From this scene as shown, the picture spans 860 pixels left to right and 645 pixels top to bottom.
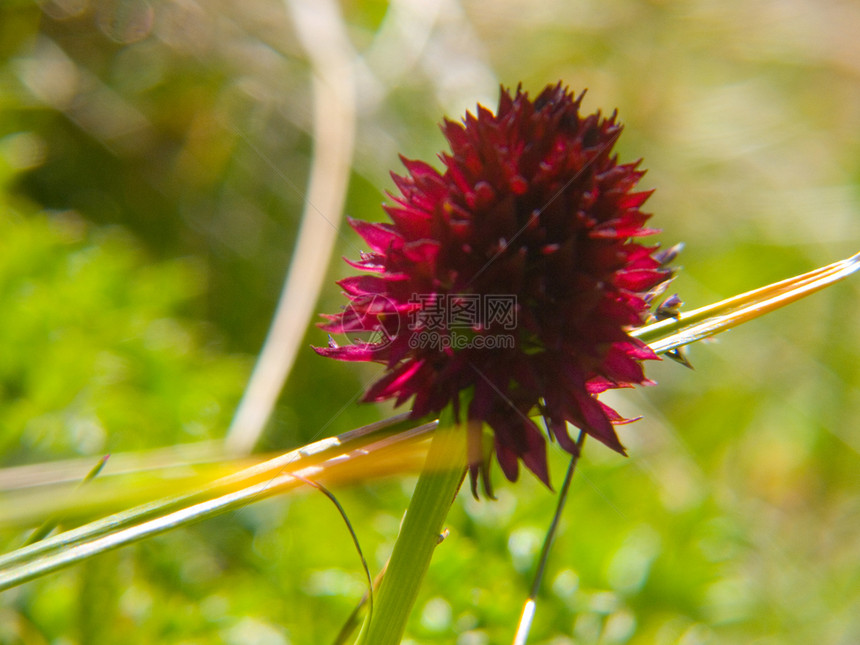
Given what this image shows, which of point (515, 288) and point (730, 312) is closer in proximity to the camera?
point (515, 288)

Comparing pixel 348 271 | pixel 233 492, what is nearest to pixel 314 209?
pixel 348 271

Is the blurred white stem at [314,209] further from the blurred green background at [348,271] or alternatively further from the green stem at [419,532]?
the green stem at [419,532]

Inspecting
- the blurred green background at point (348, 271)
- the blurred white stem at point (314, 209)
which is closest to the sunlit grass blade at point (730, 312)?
the blurred green background at point (348, 271)

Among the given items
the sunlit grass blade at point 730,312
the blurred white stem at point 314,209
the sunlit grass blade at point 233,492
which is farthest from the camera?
the blurred white stem at point 314,209

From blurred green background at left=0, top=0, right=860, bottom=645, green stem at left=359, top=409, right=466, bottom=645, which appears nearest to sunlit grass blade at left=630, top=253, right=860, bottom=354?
green stem at left=359, top=409, right=466, bottom=645

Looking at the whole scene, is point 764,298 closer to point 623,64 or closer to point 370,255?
point 370,255

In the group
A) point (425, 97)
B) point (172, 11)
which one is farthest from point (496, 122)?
point (172, 11)

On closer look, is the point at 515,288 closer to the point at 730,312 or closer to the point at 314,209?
the point at 730,312
